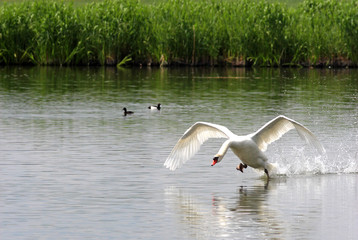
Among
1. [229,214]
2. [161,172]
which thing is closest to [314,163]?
[161,172]

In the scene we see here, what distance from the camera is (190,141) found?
14.3 m

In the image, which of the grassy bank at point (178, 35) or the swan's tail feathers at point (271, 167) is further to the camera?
the grassy bank at point (178, 35)

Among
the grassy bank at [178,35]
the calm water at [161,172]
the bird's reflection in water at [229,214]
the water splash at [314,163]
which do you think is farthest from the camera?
the grassy bank at [178,35]

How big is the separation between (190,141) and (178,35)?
2318 cm

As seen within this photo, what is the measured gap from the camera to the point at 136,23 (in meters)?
38.4

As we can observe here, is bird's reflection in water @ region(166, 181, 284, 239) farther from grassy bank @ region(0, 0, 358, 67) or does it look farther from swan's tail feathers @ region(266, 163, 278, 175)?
grassy bank @ region(0, 0, 358, 67)

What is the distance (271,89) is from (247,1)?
1162 cm

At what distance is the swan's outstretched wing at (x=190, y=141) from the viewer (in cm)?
1399

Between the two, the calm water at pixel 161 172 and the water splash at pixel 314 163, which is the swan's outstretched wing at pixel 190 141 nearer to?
the calm water at pixel 161 172

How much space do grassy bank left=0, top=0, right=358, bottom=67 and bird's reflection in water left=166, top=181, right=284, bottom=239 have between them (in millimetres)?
24692

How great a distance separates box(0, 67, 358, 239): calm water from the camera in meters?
10.3

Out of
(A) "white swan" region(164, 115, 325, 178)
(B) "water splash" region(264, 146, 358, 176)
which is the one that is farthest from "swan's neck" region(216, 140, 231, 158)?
(B) "water splash" region(264, 146, 358, 176)

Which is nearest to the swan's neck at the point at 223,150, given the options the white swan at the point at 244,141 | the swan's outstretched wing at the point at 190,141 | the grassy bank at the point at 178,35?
the white swan at the point at 244,141

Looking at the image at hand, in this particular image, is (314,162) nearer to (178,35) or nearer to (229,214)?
(229,214)
